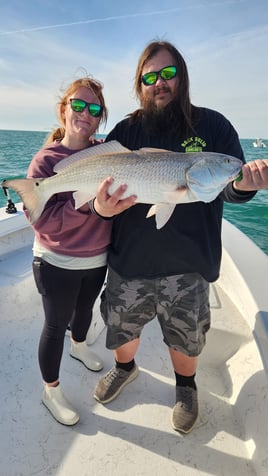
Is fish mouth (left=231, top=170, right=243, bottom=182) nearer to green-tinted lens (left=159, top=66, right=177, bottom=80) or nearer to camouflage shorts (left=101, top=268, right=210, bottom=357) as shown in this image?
camouflage shorts (left=101, top=268, right=210, bottom=357)

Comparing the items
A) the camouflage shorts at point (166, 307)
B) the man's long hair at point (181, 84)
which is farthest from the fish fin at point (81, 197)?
the man's long hair at point (181, 84)

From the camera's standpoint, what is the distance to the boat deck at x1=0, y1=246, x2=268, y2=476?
6.64 feet

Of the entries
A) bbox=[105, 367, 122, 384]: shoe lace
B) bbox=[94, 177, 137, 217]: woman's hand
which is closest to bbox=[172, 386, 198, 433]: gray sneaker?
bbox=[105, 367, 122, 384]: shoe lace

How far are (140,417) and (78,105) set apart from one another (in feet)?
8.06

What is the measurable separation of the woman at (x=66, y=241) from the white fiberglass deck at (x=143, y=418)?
0.68ft

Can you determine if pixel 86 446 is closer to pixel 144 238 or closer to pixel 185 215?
pixel 144 238

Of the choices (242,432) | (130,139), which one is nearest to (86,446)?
(242,432)

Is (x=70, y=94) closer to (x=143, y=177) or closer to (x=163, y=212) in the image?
(x=143, y=177)

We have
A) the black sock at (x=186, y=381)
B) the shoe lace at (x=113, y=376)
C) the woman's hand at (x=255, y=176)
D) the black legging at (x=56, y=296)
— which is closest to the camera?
the woman's hand at (x=255, y=176)

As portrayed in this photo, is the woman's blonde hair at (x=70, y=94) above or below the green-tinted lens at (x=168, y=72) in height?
below

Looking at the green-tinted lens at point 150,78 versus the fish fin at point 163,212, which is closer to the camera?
the fish fin at point 163,212

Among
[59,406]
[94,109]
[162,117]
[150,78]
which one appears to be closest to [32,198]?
[94,109]

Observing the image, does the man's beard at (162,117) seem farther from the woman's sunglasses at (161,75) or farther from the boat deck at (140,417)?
the boat deck at (140,417)

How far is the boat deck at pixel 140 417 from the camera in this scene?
6.64 ft
